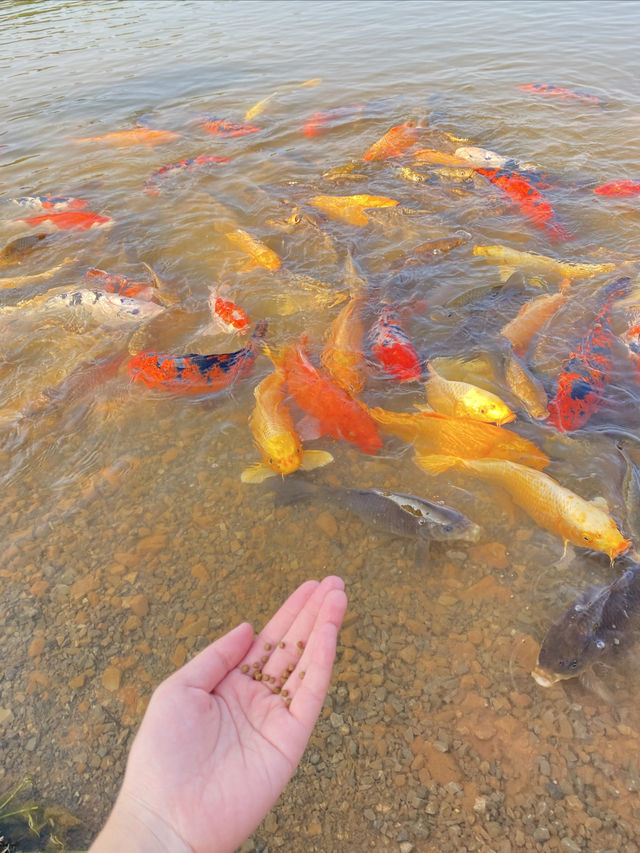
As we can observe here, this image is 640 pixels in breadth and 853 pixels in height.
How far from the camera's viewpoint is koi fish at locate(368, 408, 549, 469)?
4.56 meters

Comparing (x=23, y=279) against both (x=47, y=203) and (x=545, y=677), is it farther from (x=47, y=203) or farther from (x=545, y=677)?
(x=545, y=677)

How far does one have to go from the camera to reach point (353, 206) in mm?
8125

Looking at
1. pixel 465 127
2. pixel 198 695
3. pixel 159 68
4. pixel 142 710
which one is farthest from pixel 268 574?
pixel 159 68

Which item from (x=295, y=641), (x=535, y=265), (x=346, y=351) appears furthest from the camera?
(x=535, y=265)

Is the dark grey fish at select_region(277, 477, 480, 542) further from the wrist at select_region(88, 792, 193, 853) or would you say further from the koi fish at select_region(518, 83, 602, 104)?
the koi fish at select_region(518, 83, 602, 104)

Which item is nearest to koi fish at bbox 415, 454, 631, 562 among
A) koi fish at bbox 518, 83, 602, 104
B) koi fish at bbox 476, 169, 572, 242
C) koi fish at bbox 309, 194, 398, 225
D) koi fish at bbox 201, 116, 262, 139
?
koi fish at bbox 476, 169, 572, 242

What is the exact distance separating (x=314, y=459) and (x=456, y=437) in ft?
4.19

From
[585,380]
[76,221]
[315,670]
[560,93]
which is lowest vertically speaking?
[585,380]

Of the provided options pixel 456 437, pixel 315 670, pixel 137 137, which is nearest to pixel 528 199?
pixel 456 437

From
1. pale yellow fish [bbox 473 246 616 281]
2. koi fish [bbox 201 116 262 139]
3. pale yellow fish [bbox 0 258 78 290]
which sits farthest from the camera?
koi fish [bbox 201 116 262 139]

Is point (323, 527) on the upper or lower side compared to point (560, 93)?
lower

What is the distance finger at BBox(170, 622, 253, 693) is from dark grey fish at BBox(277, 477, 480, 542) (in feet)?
5.34

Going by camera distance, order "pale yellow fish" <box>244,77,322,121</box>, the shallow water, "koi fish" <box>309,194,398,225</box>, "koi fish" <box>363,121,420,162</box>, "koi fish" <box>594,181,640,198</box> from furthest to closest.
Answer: "pale yellow fish" <box>244,77,322,121</box>
"koi fish" <box>363,121,420,162</box>
"koi fish" <box>309,194,398,225</box>
"koi fish" <box>594,181,640,198</box>
the shallow water

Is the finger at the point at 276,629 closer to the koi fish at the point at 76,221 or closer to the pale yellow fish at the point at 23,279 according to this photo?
the pale yellow fish at the point at 23,279
